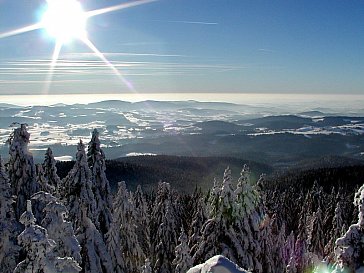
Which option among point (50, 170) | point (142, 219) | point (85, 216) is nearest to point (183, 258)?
point (85, 216)

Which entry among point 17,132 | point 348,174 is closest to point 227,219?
point 17,132

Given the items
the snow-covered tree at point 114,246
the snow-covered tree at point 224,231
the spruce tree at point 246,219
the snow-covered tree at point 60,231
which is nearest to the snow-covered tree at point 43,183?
the snow-covered tree at point 114,246

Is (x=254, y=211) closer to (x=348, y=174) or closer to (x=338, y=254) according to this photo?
(x=338, y=254)

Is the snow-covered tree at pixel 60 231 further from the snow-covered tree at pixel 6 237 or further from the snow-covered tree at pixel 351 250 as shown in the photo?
the snow-covered tree at pixel 351 250

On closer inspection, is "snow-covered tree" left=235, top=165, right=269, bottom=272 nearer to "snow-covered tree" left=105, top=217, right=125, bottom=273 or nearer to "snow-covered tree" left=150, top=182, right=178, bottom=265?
"snow-covered tree" left=105, top=217, right=125, bottom=273

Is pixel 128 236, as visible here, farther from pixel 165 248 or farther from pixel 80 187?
pixel 80 187

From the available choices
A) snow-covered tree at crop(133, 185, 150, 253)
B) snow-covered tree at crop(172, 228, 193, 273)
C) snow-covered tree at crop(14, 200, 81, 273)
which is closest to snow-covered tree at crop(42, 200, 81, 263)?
snow-covered tree at crop(14, 200, 81, 273)
